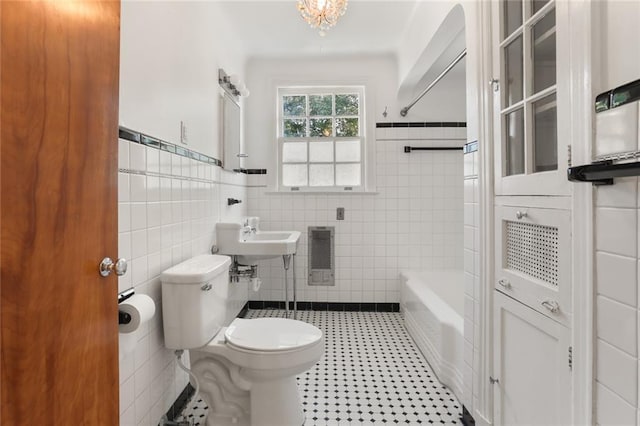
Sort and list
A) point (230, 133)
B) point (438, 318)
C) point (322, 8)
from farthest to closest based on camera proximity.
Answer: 1. point (230, 133)
2. point (438, 318)
3. point (322, 8)

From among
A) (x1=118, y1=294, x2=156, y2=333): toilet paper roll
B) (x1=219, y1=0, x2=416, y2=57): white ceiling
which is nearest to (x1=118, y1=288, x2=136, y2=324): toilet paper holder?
(x1=118, y1=294, x2=156, y2=333): toilet paper roll

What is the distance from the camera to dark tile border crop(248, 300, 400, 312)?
3.08 meters

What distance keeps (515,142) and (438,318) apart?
1.19 meters

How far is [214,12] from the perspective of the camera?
7.07 ft

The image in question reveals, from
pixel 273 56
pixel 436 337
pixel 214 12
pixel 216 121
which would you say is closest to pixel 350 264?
pixel 436 337

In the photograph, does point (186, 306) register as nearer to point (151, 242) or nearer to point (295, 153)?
point (151, 242)

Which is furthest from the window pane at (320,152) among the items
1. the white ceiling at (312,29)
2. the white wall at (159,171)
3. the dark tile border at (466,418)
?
the dark tile border at (466,418)

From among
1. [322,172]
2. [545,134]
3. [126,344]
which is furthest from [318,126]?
[126,344]

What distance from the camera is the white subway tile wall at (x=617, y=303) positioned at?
2.34 ft

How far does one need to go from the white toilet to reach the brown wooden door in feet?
1.48

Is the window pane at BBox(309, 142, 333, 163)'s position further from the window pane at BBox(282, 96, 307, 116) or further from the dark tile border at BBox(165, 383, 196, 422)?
the dark tile border at BBox(165, 383, 196, 422)

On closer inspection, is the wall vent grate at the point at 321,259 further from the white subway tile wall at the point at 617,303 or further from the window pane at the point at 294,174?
the white subway tile wall at the point at 617,303

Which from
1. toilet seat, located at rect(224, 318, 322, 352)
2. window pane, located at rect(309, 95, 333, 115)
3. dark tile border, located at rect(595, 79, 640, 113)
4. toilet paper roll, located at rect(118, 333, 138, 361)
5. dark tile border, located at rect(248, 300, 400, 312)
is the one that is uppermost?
window pane, located at rect(309, 95, 333, 115)

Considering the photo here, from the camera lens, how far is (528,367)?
114 cm
